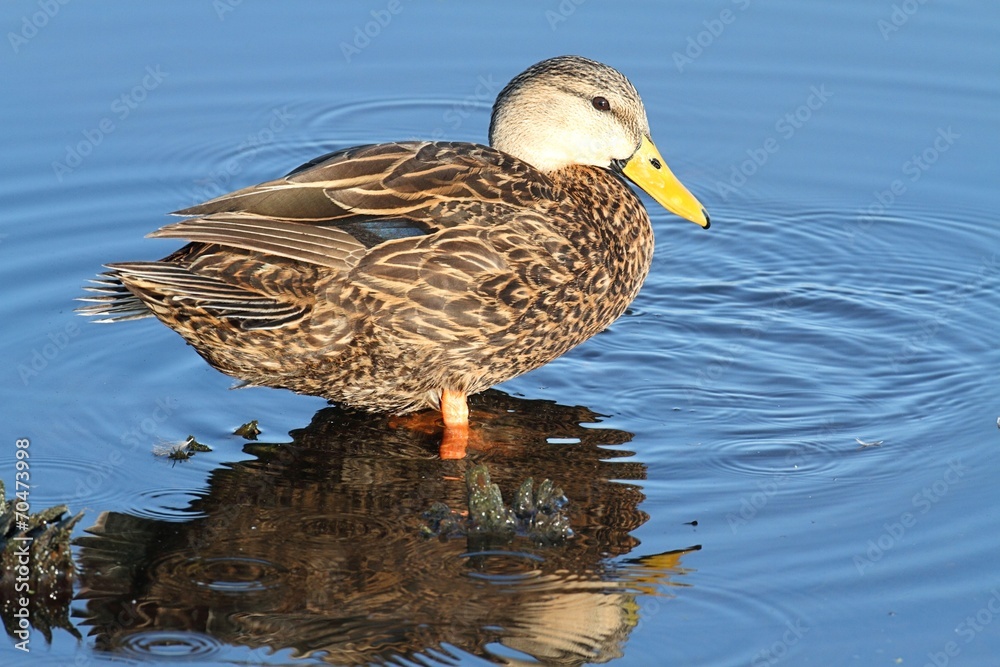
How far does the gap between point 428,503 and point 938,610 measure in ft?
7.00

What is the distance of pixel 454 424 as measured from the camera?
658cm

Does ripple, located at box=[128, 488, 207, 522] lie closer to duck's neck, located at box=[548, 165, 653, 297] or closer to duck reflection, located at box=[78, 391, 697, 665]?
duck reflection, located at box=[78, 391, 697, 665]

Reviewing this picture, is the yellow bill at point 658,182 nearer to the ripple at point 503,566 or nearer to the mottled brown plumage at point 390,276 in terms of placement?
the mottled brown plumage at point 390,276

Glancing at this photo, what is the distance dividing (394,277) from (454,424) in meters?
0.98

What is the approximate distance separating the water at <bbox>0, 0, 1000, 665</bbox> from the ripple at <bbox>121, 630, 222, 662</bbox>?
0.04 feet

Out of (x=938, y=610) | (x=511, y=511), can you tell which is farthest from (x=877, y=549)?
(x=511, y=511)

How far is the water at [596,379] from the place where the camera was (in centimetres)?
503

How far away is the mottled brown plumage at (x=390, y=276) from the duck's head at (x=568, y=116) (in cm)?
25

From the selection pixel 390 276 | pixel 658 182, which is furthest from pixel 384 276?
pixel 658 182

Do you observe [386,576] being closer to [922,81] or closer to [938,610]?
[938,610]

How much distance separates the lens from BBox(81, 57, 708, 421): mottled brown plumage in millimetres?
5852

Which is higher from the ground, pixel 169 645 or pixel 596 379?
pixel 596 379

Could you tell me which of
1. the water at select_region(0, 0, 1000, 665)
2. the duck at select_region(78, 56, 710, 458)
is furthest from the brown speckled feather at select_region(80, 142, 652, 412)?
the water at select_region(0, 0, 1000, 665)

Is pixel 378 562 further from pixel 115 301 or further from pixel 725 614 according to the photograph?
pixel 115 301
